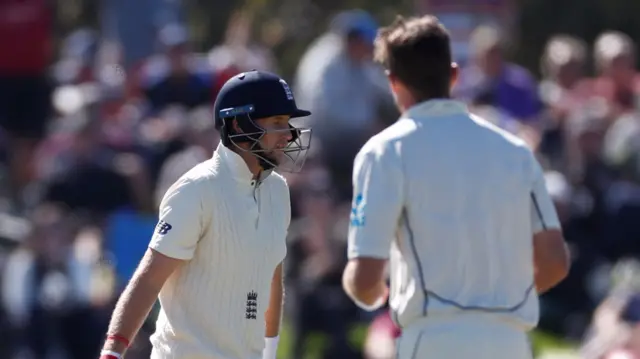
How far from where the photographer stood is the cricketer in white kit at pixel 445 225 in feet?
17.8

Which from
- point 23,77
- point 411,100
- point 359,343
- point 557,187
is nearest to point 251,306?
point 411,100

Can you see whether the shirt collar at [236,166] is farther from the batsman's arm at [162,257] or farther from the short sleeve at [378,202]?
the short sleeve at [378,202]

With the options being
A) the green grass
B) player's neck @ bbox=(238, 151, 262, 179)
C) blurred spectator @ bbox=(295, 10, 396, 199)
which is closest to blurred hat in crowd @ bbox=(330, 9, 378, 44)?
blurred spectator @ bbox=(295, 10, 396, 199)

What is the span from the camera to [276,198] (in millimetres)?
5512

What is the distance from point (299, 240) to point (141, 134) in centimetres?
227

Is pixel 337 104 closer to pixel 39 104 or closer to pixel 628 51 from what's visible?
pixel 628 51

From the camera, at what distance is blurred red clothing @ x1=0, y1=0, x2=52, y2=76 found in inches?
588

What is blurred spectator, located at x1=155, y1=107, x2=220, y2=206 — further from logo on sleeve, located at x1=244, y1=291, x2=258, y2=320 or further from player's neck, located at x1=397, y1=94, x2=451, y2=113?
logo on sleeve, located at x1=244, y1=291, x2=258, y2=320

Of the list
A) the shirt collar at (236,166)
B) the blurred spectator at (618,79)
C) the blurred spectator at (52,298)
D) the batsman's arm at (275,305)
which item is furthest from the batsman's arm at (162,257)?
the blurred spectator at (618,79)

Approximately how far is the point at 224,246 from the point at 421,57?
3.32 feet

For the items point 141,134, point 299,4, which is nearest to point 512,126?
point 141,134

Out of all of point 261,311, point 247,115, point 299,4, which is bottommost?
point 299,4

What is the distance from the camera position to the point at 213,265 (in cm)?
525

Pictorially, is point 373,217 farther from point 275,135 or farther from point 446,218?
point 275,135
